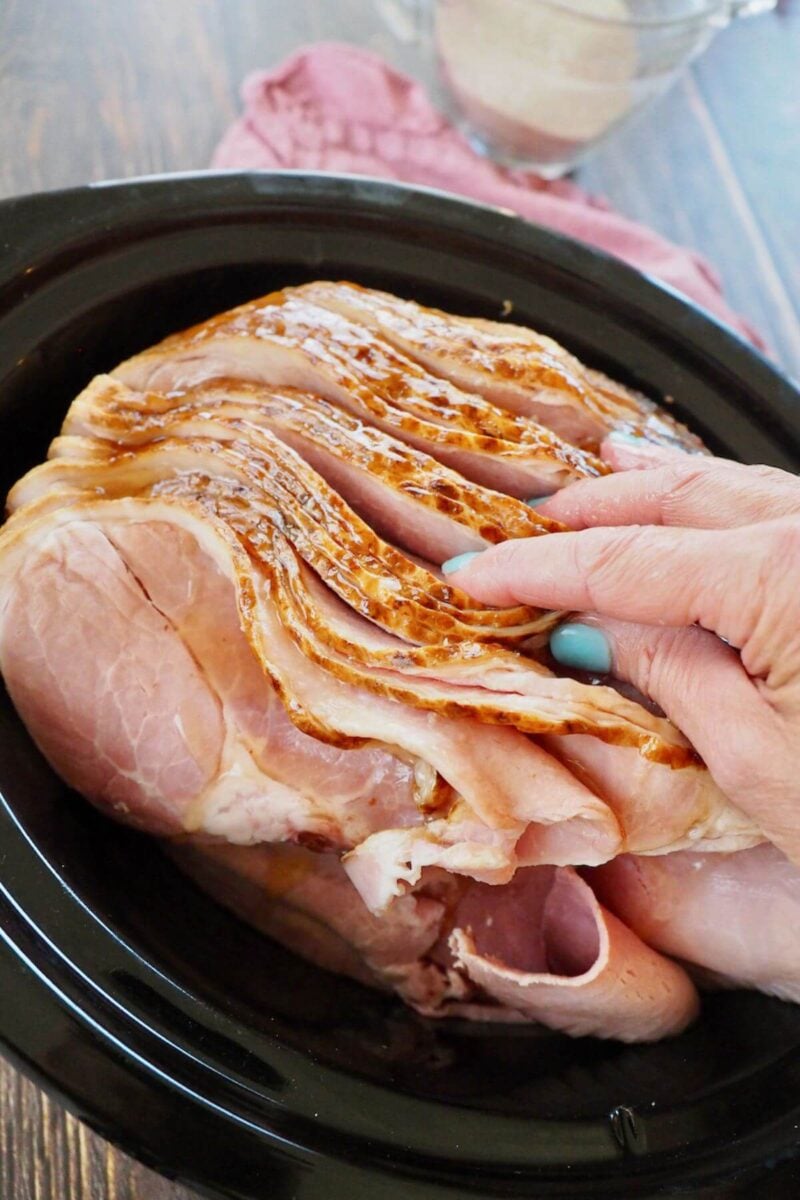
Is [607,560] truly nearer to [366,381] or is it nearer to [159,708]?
[366,381]

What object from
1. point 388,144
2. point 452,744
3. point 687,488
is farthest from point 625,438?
point 388,144

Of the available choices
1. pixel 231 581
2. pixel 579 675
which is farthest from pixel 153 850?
pixel 579 675

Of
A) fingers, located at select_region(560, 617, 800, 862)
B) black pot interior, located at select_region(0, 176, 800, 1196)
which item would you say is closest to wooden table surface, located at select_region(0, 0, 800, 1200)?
black pot interior, located at select_region(0, 176, 800, 1196)

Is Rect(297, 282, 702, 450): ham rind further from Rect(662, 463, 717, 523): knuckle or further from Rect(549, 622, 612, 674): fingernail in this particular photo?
Rect(549, 622, 612, 674): fingernail

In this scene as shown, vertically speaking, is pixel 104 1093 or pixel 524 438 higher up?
pixel 524 438

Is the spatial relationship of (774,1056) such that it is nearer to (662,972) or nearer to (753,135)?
(662,972)

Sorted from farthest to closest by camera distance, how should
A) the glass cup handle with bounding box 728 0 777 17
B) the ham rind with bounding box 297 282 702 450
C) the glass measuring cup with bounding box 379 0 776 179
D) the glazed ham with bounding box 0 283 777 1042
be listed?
1. the glass cup handle with bounding box 728 0 777 17
2. the glass measuring cup with bounding box 379 0 776 179
3. the ham rind with bounding box 297 282 702 450
4. the glazed ham with bounding box 0 283 777 1042

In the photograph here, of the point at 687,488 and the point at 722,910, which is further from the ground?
the point at 687,488
